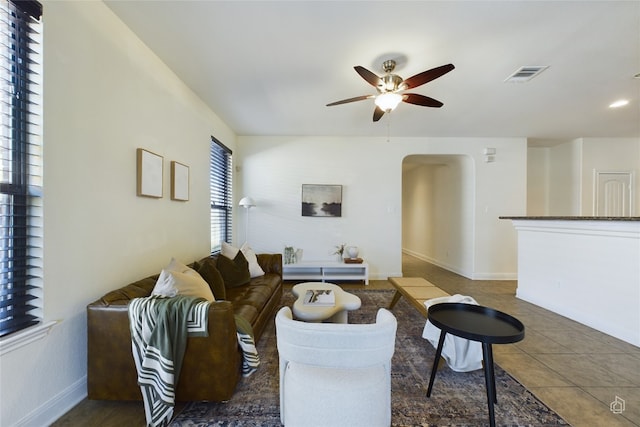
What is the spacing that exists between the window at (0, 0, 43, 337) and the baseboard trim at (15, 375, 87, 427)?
1.61ft

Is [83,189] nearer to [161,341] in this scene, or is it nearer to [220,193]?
[161,341]

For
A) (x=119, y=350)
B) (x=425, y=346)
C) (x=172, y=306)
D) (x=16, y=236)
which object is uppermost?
(x=16, y=236)

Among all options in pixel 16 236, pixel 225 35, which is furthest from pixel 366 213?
pixel 16 236

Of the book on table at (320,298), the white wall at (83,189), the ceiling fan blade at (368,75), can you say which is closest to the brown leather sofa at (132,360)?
the white wall at (83,189)

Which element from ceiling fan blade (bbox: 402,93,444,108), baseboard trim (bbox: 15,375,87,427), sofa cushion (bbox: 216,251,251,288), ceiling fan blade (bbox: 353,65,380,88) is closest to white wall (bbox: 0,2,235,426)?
baseboard trim (bbox: 15,375,87,427)

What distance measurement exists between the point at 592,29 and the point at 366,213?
346 cm

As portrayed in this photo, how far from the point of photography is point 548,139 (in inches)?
195

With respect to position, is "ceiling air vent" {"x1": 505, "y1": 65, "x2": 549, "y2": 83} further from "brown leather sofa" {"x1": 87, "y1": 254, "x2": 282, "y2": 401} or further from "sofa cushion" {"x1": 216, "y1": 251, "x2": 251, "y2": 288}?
"sofa cushion" {"x1": 216, "y1": 251, "x2": 251, "y2": 288}

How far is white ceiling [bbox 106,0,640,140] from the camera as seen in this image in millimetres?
1827

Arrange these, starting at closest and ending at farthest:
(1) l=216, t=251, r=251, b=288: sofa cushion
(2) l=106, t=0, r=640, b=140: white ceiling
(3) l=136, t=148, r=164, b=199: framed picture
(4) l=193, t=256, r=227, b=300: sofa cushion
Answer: (2) l=106, t=0, r=640, b=140: white ceiling, (3) l=136, t=148, r=164, b=199: framed picture, (4) l=193, t=256, r=227, b=300: sofa cushion, (1) l=216, t=251, r=251, b=288: sofa cushion

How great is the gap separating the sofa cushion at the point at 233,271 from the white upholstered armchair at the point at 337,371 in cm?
186

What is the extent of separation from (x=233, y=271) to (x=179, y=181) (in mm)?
1164

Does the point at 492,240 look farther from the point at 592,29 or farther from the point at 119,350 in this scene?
the point at 119,350

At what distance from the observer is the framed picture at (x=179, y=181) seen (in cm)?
264
